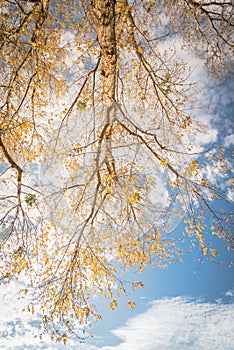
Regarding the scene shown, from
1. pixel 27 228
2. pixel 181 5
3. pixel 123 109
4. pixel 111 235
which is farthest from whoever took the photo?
pixel 181 5

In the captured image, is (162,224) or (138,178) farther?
(162,224)

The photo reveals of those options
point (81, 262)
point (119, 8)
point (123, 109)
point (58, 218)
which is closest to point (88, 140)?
point (123, 109)

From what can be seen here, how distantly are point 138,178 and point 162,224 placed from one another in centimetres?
74

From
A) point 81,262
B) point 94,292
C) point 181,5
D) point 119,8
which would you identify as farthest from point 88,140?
point 181,5

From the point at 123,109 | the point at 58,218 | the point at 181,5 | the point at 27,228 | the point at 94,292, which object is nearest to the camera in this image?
the point at 123,109

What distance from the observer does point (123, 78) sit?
6.39m

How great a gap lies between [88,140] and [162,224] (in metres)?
1.44

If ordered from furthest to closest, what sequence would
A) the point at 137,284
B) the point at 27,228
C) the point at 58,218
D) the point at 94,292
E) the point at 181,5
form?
1. the point at 181,5
2. the point at 27,228
3. the point at 94,292
4. the point at 137,284
5. the point at 58,218

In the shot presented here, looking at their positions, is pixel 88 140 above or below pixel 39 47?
below

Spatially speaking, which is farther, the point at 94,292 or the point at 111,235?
the point at 94,292

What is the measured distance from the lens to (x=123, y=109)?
2.87m

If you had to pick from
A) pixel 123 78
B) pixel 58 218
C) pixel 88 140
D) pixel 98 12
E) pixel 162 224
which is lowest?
pixel 162 224

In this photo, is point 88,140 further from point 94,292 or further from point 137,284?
point 94,292

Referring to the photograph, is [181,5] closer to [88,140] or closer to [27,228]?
[88,140]
